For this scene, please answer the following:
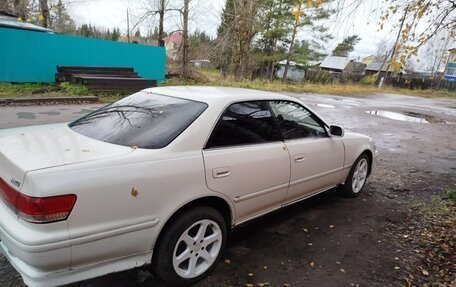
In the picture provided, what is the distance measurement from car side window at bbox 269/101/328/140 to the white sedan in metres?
0.02

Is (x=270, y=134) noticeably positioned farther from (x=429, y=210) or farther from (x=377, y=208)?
(x=429, y=210)

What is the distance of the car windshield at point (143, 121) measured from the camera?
275 cm

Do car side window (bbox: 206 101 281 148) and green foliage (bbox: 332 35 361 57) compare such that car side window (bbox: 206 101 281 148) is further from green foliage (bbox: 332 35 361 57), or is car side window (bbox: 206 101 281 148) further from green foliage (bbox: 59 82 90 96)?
green foliage (bbox: 332 35 361 57)

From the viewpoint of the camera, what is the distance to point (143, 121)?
2.99 meters

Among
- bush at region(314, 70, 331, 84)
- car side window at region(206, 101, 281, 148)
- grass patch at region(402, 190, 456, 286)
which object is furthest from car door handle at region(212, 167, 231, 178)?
bush at region(314, 70, 331, 84)

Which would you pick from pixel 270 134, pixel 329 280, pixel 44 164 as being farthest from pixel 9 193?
pixel 329 280

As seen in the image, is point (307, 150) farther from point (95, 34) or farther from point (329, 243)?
point (95, 34)

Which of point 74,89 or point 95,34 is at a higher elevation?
point 95,34

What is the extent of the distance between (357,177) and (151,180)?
11.5 feet

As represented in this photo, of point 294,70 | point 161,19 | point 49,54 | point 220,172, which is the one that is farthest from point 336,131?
point 294,70

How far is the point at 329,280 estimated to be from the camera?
2988mm

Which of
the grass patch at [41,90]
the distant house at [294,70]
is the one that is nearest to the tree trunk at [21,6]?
the grass patch at [41,90]

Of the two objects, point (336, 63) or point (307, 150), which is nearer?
point (307, 150)

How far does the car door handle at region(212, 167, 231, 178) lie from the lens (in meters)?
2.82
